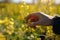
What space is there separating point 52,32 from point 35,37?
9 cm

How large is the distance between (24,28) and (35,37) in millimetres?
137

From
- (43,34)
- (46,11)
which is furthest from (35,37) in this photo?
(46,11)

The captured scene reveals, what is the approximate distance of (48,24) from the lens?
1.26 m

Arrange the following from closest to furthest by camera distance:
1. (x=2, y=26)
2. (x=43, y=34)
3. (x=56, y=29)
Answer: (x=56, y=29)
(x=43, y=34)
(x=2, y=26)

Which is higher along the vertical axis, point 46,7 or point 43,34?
point 46,7

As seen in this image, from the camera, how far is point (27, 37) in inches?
53.3

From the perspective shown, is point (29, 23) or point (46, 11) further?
point (46, 11)

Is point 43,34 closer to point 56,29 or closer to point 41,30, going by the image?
point 41,30

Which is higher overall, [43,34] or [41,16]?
[41,16]

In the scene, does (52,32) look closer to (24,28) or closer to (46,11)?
(24,28)

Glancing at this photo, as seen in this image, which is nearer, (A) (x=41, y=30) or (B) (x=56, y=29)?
(B) (x=56, y=29)

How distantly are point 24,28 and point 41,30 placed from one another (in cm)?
10

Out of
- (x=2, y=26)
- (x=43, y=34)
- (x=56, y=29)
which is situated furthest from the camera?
(x=2, y=26)

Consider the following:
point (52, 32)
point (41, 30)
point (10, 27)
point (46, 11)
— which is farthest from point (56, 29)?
point (46, 11)
